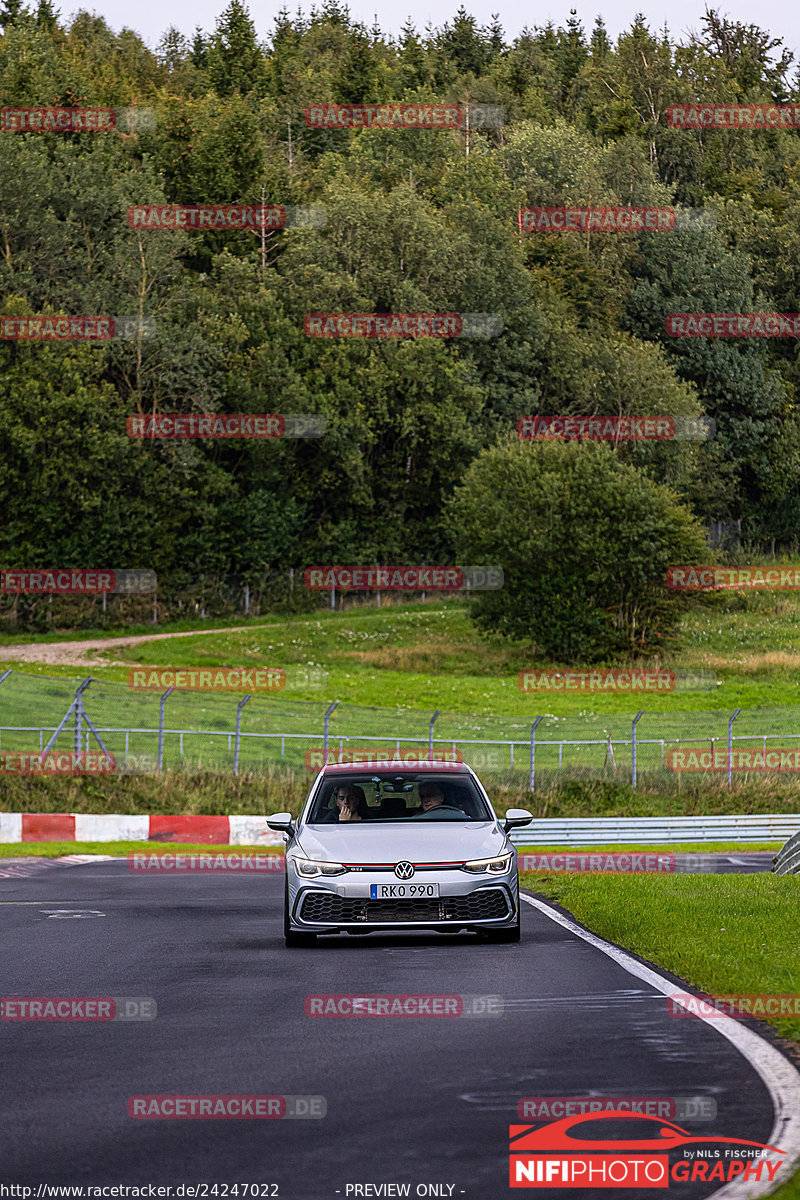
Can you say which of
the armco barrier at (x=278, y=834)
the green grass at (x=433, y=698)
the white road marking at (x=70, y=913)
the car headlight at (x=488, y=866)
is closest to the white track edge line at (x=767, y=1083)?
the car headlight at (x=488, y=866)

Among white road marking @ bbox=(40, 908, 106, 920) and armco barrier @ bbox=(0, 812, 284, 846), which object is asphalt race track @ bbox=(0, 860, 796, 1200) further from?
armco barrier @ bbox=(0, 812, 284, 846)

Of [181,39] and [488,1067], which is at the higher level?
[181,39]

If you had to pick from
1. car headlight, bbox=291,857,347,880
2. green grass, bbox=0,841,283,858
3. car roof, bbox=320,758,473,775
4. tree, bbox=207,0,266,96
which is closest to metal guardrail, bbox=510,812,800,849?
green grass, bbox=0,841,283,858

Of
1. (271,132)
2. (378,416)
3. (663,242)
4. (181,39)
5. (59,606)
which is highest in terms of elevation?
(181,39)

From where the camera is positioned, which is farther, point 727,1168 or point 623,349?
point 623,349

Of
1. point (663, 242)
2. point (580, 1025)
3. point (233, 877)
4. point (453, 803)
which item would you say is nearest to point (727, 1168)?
point (580, 1025)

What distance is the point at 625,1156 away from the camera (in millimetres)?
5641

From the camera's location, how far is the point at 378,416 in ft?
240

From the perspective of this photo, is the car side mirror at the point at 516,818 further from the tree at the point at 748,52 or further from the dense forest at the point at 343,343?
the tree at the point at 748,52

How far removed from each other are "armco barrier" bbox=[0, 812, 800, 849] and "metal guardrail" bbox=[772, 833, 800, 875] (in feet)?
31.8

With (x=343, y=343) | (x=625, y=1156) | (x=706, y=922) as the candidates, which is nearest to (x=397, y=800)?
(x=706, y=922)

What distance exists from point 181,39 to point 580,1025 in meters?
157

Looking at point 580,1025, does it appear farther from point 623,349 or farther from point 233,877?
point 623,349

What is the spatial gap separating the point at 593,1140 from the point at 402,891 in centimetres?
635
